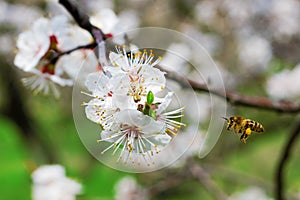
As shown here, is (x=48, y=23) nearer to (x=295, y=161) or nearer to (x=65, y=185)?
(x=65, y=185)

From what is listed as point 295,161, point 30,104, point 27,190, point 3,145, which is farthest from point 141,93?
point 30,104

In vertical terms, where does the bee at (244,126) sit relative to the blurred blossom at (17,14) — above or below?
below

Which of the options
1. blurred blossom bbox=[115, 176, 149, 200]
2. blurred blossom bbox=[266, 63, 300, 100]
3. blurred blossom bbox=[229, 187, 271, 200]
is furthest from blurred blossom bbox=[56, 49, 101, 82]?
blurred blossom bbox=[229, 187, 271, 200]

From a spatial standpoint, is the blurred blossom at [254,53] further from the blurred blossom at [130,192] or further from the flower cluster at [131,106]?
the flower cluster at [131,106]

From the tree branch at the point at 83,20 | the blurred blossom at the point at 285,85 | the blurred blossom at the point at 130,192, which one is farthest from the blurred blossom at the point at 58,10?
the blurred blossom at the point at 285,85

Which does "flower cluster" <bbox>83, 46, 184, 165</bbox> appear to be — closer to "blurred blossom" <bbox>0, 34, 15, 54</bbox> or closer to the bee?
the bee

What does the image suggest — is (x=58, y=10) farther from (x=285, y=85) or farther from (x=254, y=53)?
(x=254, y=53)
